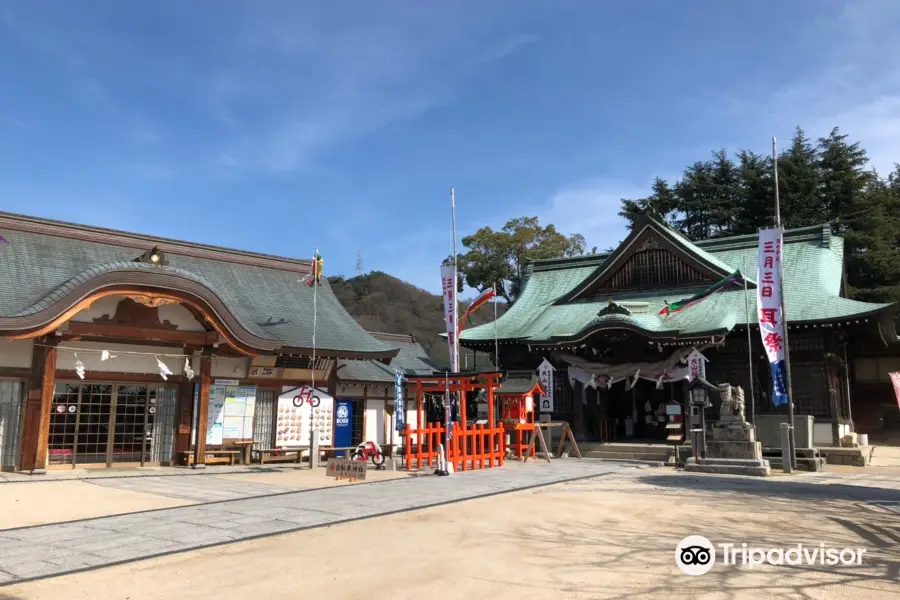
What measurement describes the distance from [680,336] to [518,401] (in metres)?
5.53

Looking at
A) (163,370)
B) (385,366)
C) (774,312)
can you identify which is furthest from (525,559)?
(385,366)

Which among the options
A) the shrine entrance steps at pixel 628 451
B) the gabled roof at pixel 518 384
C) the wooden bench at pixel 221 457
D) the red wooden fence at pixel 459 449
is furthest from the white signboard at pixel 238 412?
the shrine entrance steps at pixel 628 451

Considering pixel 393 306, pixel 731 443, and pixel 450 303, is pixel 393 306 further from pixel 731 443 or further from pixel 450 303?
pixel 731 443

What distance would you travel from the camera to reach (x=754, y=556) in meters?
6.48

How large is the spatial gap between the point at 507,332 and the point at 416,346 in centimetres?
691

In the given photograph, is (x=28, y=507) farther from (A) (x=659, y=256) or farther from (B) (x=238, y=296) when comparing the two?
(A) (x=659, y=256)

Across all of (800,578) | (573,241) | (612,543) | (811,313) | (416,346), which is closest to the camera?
(800,578)

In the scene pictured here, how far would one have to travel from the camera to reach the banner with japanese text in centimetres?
1700

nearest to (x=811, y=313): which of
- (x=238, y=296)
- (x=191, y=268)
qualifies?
(x=238, y=296)

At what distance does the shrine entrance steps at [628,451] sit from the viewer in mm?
19625

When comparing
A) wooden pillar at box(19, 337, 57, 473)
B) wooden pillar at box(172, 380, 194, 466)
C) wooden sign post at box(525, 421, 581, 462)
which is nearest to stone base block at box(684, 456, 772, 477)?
wooden sign post at box(525, 421, 581, 462)

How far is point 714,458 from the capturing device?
53.9ft

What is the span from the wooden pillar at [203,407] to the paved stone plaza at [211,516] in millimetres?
2312

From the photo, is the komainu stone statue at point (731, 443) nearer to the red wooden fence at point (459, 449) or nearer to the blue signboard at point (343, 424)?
the red wooden fence at point (459, 449)
